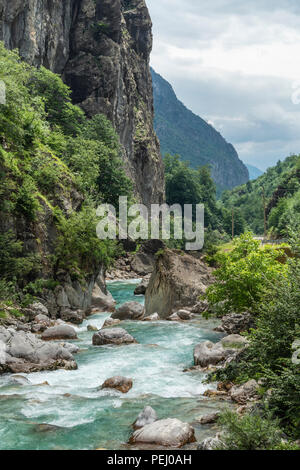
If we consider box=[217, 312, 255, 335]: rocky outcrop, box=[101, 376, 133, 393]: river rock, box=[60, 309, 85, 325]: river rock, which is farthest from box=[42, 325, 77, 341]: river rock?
box=[217, 312, 255, 335]: rocky outcrop

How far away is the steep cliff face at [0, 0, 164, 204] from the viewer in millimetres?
49562

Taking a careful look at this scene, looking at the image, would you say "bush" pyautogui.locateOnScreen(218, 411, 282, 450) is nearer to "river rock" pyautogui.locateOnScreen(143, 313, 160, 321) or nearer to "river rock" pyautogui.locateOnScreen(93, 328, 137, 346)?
"river rock" pyautogui.locateOnScreen(93, 328, 137, 346)

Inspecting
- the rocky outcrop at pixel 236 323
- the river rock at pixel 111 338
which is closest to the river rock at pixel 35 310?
the river rock at pixel 111 338

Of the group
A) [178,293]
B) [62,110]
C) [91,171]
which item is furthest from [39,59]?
[178,293]

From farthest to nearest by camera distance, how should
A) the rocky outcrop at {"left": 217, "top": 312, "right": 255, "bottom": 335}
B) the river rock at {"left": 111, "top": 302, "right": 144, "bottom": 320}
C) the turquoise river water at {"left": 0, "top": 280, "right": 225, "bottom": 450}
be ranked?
1. the river rock at {"left": 111, "top": 302, "right": 144, "bottom": 320}
2. the rocky outcrop at {"left": 217, "top": 312, "right": 255, "bottom": 335}
3. the turquoise river water at {"left": 0, "top": 280, "right": 225, "bottom": 450}

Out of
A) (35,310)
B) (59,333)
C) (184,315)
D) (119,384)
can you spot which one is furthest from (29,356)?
(184,315)

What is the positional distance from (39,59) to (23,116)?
33.0 m

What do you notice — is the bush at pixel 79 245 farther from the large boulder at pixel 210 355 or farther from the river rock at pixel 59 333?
the large boulder at pixel 210 355

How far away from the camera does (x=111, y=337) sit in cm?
1841

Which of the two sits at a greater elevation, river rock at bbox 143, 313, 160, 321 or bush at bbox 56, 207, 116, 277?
bush at bbox 56, 207, 116, 277

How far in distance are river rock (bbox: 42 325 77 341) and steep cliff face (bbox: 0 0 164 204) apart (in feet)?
121

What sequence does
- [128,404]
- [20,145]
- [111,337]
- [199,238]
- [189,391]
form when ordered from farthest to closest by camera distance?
[199,238]
[20,145]
[111,337]
[189,391]
[128,404]

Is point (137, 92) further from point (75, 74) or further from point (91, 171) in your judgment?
Result: point (91, 171)

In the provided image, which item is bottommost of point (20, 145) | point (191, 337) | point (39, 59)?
point (191, 337)
